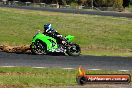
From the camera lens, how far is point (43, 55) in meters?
22.0

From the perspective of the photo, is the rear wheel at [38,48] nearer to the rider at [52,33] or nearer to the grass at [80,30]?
the rider at [52,33]

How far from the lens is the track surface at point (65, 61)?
1870 centimetres

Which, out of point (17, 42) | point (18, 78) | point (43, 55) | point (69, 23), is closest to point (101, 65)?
point (43, 55)

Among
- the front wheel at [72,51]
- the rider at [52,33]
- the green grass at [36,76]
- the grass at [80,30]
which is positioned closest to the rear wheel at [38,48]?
the rider at [52,33]

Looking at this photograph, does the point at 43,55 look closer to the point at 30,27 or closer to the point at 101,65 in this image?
the point at 101,65

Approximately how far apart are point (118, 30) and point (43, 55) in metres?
18.6

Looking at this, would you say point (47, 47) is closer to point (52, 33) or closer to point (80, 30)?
point (52, 33)

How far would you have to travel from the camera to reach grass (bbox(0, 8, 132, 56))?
103 ft

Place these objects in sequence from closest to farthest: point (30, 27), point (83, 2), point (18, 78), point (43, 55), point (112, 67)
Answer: point (18, 78), point (112, 67), point (43, 55), point (30, 27), point (83, 2)

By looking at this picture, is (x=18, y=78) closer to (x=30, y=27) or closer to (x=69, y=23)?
(x=30, y=27)

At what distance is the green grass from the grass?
387 inches

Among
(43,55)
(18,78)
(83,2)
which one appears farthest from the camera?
(83,2)

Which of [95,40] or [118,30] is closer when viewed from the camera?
[95,40]

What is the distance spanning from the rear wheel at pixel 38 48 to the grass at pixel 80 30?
15.6 feet
